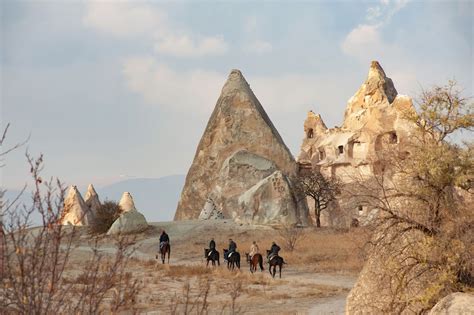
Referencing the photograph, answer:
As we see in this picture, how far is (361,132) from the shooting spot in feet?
191

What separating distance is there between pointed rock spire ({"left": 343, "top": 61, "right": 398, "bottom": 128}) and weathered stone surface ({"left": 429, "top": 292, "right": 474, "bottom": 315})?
178 feet

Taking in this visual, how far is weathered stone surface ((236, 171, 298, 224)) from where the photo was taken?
1287 inches

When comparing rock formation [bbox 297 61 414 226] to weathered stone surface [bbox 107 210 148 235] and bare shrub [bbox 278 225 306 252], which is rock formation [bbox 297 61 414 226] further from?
weathered stone surface [bbox 107 210 148 235]

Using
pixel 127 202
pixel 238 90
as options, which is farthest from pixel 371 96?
pixel 127 202

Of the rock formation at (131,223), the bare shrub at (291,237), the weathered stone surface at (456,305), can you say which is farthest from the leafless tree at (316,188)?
the weathered stone surface at (456,305)

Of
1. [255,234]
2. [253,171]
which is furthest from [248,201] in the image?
[253,171]

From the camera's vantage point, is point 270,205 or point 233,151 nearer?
point 270,205

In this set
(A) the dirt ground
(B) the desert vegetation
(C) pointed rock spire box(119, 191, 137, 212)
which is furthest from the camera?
(C) pointed rock spire box(119, 191, 137, 212)

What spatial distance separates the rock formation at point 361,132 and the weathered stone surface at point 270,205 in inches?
801

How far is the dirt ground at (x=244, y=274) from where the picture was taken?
41.4 ft

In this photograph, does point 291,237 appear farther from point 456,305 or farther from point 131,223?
point 456,305

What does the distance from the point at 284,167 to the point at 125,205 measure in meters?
17.2

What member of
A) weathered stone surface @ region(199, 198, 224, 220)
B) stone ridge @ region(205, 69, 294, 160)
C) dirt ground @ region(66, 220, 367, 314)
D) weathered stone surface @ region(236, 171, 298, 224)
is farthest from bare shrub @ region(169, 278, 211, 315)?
stone ridge @ region(205, 69, 294, 160)

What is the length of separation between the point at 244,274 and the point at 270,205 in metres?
14.5
